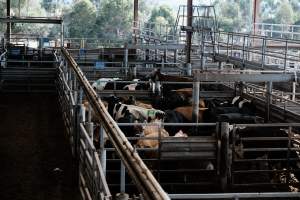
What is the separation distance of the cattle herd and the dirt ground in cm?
73

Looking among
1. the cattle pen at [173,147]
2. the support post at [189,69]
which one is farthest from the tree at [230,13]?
the cattle pen at [173,147]

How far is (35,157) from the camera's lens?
7594 mm

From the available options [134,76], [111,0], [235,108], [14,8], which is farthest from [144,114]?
[14,8]

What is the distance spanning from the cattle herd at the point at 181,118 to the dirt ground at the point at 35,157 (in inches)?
28.8

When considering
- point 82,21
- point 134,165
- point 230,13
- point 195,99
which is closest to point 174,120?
point 195,99

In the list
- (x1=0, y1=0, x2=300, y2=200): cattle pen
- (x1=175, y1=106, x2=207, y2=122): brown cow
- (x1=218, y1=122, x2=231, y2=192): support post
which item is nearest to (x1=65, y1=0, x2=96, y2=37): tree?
(x1=0, y1=0, x2=300, y2=200): cattle pen

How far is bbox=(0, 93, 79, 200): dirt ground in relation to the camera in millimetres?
6035

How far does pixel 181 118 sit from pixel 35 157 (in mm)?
2244

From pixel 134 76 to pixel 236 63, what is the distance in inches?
A: 116

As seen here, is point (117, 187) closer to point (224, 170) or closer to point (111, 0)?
point (224, 170)

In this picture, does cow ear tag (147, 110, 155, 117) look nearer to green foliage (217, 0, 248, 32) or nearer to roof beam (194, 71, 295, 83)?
roof beam (194, 71, 295, 83)

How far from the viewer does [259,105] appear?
9539 millimetres

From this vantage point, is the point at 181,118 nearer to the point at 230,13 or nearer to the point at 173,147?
the point at 173,147

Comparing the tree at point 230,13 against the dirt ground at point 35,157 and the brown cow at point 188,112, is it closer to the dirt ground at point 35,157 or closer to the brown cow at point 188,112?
the dirt ground at point 35,157
